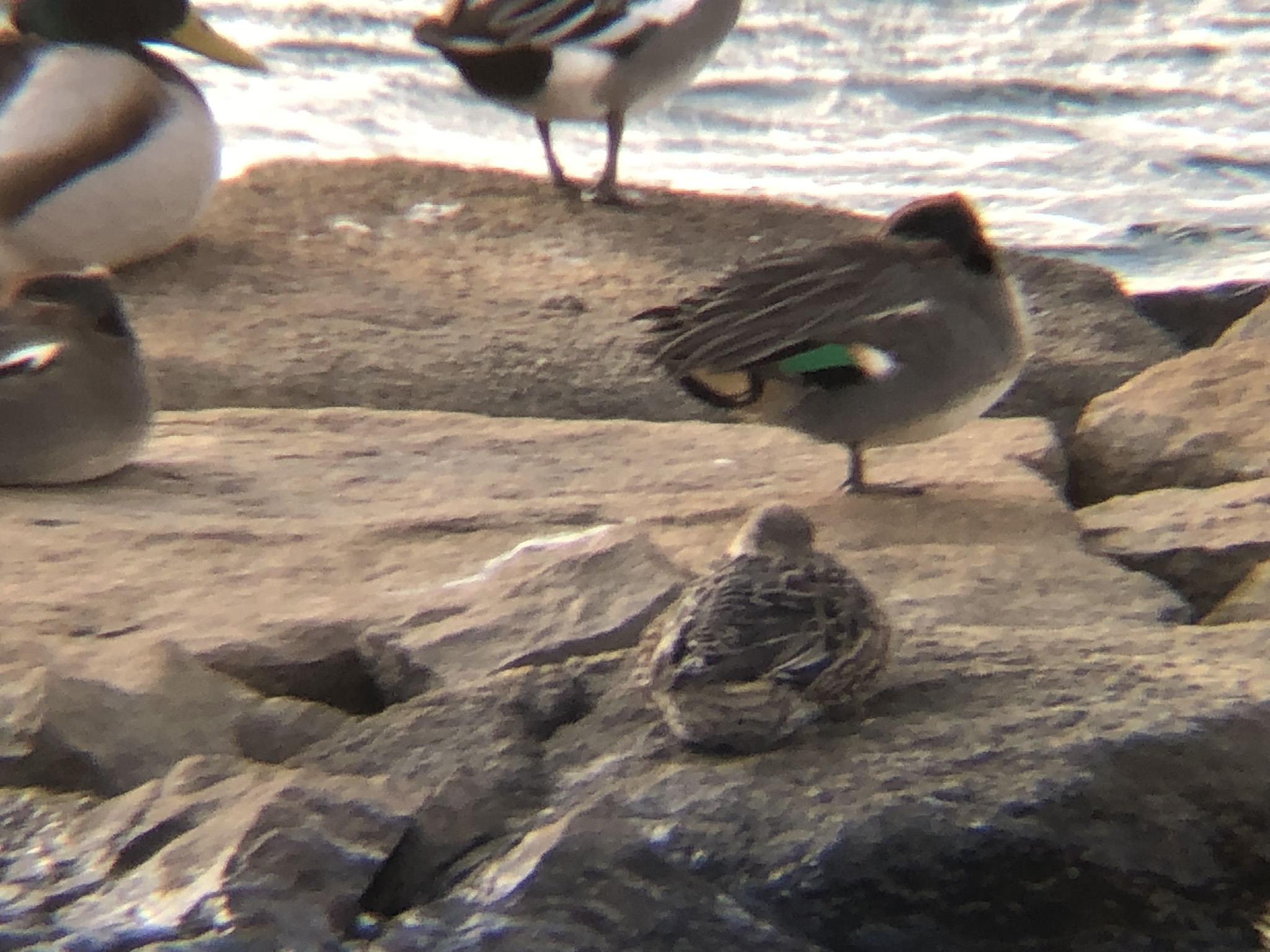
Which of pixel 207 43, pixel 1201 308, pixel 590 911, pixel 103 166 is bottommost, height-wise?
pixel 1201 308

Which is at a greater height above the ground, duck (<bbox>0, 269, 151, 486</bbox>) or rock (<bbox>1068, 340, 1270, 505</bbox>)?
duck (<bbox>0, 269, 151, 486</bbox>)

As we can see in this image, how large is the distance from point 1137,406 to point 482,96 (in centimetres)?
229

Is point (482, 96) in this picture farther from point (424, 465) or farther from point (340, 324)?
point (424, 465)

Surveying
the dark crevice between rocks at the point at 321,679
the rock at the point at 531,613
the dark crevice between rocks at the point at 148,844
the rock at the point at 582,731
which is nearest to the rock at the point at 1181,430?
the rock at the point at 582,731

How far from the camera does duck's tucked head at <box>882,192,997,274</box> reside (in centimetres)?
296

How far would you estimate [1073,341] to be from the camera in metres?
4.09

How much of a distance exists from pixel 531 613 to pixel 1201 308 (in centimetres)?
289

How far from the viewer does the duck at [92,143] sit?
12.3ft

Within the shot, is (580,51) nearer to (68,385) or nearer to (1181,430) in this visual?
(1181,430)

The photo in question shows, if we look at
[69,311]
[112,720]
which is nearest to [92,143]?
[69,311]

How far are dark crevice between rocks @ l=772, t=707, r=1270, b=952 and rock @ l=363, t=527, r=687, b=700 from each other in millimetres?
555

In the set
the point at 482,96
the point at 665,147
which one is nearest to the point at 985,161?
Answer: the point at 665,147

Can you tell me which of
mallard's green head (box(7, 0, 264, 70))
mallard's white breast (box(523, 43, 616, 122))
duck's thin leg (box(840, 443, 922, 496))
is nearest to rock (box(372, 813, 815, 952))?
duck's thin leg (box(840, 443, 922, 496))

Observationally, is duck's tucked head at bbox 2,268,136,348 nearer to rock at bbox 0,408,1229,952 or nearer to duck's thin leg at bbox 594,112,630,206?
rock at bbox 0,408,1229,952
